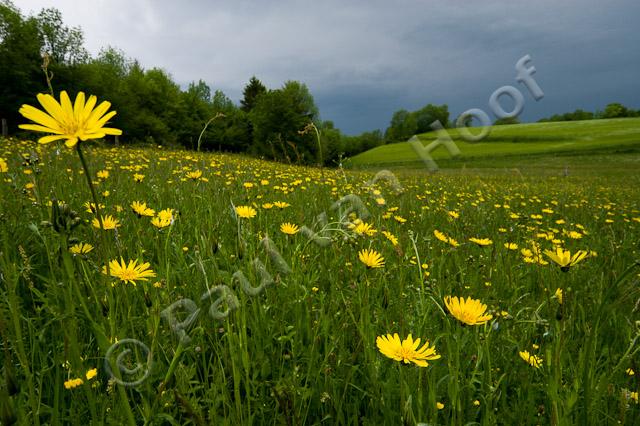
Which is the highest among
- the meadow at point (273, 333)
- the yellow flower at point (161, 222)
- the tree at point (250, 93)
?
the tree at point (250, 93)

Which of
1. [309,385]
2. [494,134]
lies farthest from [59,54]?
[494,134]

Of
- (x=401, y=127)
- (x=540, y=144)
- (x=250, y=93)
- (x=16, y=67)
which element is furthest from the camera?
(x=401, y=127)

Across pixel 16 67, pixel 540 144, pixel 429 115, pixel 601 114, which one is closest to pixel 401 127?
pixel 429 115

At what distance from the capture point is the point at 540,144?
128 feet

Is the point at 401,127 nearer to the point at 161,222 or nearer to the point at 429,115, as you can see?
the point at 429,115

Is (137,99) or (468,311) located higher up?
(137,99)

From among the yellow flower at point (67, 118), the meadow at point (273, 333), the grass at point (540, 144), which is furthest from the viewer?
the grass at point (540, 144)

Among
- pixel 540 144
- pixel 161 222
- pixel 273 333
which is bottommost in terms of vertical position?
pixel 273 333

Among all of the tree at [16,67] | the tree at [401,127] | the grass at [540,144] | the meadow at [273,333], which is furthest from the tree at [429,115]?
the meadow at [273,333]

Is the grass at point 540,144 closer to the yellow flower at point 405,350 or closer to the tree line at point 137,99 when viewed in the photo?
the tree line at point 137,99

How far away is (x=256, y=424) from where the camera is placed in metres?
1.15

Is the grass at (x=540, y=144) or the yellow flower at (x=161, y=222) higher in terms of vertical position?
the grass at (x=540, y=144)

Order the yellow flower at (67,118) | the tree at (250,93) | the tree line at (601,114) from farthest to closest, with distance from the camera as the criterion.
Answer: the tree line at (601,114)
the tree at (250,93)
the yellow flower at (67,118)

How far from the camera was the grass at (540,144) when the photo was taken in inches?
1260
